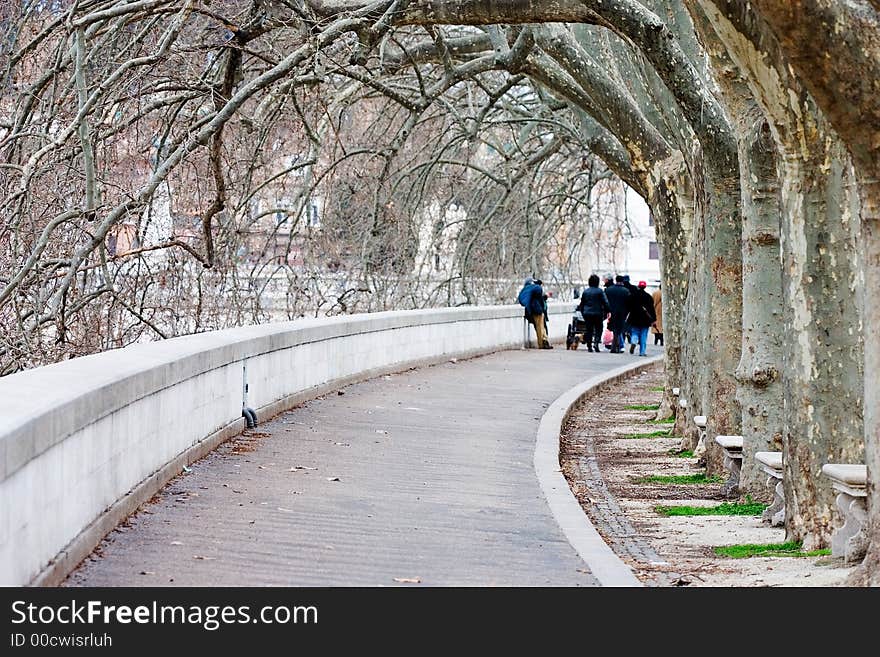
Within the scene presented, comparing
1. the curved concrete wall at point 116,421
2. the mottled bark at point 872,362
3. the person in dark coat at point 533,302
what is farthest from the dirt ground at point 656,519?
the person in dark coat at point 533,302

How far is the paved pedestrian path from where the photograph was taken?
26.6 feet

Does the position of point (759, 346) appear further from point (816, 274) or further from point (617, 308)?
point (617, 308)

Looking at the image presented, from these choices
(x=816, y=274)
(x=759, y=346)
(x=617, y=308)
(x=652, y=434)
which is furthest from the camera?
(x=617, y=308)

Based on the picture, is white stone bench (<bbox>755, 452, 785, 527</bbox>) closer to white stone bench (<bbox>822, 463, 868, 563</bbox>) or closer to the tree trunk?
the tree trunk

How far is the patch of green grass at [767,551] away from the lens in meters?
10.1

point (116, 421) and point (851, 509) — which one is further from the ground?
point (116, 421)

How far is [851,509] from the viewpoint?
9.31 meters

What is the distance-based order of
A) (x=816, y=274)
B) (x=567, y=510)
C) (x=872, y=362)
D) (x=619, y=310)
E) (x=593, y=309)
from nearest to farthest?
(x=872, y=362) < (x=816, y=274) < (x=567, y=510) < (x=619, y=310) < (x=593, y=309)

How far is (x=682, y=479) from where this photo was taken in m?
15.5

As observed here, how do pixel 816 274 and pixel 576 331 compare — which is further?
pixel 576 331

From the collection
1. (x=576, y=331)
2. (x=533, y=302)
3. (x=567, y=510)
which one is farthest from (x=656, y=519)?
(x=576, y=331)

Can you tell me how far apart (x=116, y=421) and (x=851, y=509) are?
4324 mm

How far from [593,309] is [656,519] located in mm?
23652

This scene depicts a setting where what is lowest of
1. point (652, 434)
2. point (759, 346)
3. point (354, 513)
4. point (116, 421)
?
point (652, 434)
